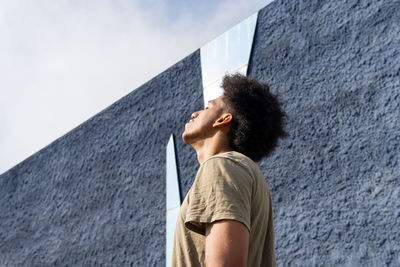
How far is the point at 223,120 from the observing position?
5.70ft

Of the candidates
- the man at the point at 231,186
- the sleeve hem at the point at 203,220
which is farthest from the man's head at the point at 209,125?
the sleeve hem at the point at 203,220

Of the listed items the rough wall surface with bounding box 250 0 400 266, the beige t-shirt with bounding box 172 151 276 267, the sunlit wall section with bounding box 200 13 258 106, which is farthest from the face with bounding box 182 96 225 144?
the sunlit wall section with bounding box 200 13 258 106

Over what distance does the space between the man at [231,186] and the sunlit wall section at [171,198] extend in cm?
270

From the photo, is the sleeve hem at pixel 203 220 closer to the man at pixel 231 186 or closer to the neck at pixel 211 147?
the man at pixel 231 186

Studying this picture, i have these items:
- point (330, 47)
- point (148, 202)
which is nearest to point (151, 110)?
point (148, 202)

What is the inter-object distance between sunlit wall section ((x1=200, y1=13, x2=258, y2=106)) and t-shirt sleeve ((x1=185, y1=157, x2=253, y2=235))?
2895mm

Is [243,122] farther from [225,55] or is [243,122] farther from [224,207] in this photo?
[225,55]

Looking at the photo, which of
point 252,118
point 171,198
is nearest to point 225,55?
point 171,198

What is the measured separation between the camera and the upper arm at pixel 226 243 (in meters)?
1.25

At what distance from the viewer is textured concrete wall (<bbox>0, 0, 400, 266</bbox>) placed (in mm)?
3258

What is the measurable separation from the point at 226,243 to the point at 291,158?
2.49 meters

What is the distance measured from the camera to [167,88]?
16.5ft

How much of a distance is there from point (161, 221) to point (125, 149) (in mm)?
889

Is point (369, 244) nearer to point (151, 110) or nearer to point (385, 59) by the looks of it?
point (385, 59)
